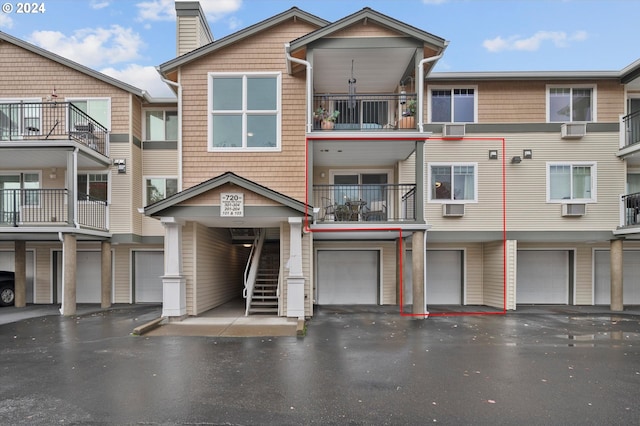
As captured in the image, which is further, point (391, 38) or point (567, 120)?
point (567, 120)

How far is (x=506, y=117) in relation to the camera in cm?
→ 1245

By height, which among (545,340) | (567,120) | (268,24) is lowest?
(545,340)

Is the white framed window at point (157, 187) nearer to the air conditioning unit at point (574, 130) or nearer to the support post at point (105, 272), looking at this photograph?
the support post at point (105, 272)

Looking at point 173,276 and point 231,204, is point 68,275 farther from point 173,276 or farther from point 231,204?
point 231,204

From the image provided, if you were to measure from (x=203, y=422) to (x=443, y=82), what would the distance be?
38.6ft

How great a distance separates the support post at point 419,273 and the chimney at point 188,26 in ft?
30.7

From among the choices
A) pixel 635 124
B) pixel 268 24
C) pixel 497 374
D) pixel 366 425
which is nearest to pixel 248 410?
pixel 366 425

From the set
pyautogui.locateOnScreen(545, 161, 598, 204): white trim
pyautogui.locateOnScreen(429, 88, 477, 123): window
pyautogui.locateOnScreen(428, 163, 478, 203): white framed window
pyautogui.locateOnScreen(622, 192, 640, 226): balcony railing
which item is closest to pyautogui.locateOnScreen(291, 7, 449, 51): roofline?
pyautogui.locateOnScreen(429, 88, 477, 123): window

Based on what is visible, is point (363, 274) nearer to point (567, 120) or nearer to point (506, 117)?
point (506, 117)

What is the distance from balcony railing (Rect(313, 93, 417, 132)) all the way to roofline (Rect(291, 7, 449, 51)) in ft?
4.81

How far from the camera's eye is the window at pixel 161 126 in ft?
45.4

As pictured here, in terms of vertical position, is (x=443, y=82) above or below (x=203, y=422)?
above

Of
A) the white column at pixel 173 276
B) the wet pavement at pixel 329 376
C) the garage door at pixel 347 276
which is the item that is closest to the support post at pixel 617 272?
the wet pavement at pixel 329 376

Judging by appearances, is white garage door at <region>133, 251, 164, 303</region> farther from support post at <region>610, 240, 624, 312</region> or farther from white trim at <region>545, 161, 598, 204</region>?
support post at <region>610, 240, 624, 312</region>
